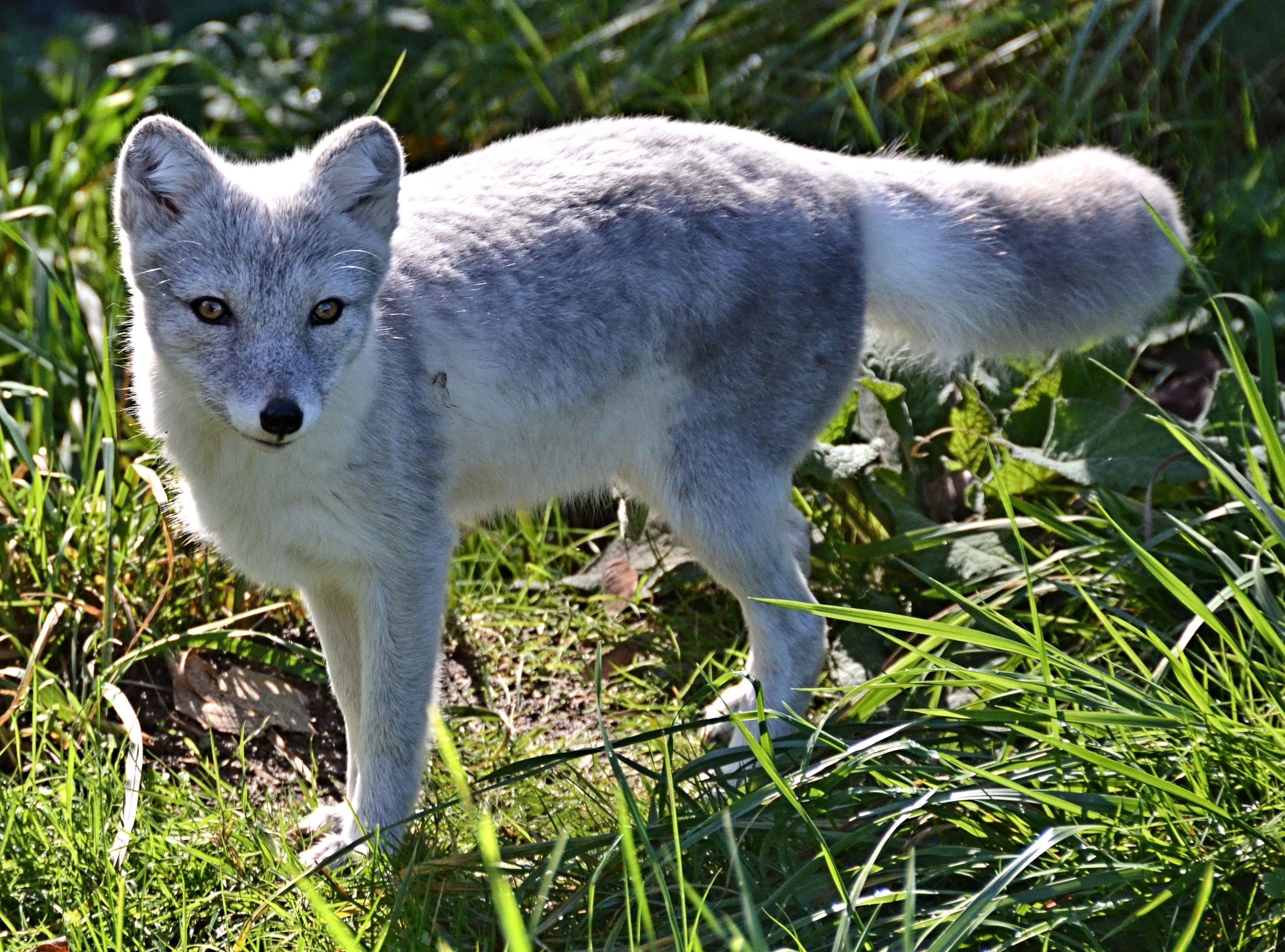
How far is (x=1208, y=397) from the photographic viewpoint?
4.55 metres

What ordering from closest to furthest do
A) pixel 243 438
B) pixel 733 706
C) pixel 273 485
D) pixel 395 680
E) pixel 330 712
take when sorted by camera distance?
pixel 243 438 → pixel 273 485 → pixel 395 680 → pixel 733 706 → pixel 330 712

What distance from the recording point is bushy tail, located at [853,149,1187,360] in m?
3.62

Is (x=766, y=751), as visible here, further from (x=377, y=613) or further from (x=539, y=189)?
(x=539, y=189)

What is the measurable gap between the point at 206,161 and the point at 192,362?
44 centimetres

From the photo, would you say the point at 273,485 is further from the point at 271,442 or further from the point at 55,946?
the point at 55,946

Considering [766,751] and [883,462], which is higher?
[766,751]

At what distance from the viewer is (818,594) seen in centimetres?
411

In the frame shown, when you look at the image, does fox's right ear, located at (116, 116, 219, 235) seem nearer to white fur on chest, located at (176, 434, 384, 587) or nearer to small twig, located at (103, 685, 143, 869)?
white fur on chest, located at (176, 434, 384, 587)

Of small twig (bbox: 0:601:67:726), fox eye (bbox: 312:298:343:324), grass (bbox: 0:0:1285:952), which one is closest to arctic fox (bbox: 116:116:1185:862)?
fox eye (bbox: 312:298:343:324)

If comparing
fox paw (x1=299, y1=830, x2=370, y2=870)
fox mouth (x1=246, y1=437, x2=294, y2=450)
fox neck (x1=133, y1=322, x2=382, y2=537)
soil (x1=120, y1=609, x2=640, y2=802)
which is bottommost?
soil (x1=120, y1=609, x2=640, y2=802)

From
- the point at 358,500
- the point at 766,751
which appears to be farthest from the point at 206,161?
the point at 766,751

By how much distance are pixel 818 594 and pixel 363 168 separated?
191 cm

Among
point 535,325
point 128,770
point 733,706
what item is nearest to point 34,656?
point 128,770

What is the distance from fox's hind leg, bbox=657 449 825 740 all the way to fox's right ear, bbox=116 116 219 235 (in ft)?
4.45
